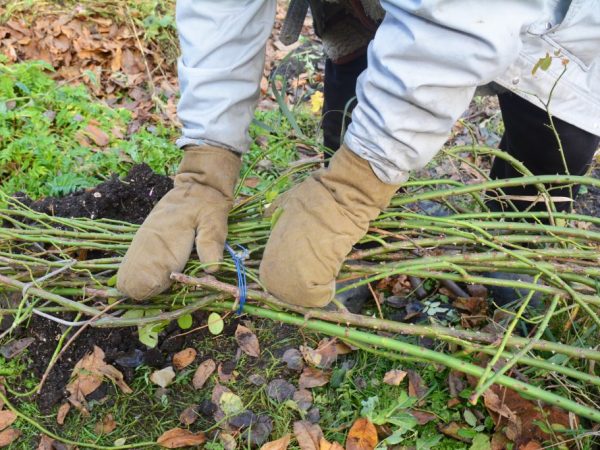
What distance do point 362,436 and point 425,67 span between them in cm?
106

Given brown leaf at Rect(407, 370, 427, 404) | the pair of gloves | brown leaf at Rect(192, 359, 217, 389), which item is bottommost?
brown leaf at Rect(192, 359, 217, 389)

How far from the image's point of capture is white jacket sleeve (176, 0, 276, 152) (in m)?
1.64

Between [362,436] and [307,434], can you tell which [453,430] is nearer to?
[362,436]

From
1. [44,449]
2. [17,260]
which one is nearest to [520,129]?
[17,260]

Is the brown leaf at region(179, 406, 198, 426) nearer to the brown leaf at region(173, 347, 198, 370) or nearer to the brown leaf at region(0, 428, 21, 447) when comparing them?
the brown leaf at region(173, 347, 198, 370)

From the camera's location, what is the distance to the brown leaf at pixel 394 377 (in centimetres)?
180

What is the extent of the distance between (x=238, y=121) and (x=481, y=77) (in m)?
0.77

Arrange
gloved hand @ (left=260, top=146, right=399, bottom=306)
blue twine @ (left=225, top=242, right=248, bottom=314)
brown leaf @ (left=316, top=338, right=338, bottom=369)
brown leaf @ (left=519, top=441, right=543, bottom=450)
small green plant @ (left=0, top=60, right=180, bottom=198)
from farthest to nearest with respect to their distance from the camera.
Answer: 1. small green plant @ (left=0, top=60, right=180, bottom=198)
2. brown leaf @ (left=316, top=338, right=338, bottom=369)
3. brown leaf @ (left=519, top=441, right=543, bottom=450)
4. blue twine @ (left=225, top=242, right=248, bottom=314)
5. gloved hand @ (left=260, top=146, right=399, bottom=306)

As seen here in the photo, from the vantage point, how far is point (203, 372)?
73.4 inches

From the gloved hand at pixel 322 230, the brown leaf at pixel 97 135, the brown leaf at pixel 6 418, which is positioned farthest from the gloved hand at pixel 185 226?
the brown leaf at pixel 97 135

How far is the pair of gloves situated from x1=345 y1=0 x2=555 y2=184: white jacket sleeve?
95mm

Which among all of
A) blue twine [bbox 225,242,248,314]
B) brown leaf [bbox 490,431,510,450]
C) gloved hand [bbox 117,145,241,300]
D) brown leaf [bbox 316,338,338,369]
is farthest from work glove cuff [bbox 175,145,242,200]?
brown leaf [bbox 490,431,510,450]

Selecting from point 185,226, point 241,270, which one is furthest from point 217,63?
point 241,270

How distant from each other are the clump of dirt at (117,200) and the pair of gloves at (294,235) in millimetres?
583
